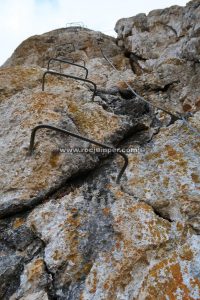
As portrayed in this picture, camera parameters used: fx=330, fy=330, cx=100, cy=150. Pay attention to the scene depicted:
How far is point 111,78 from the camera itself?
34.4 ft

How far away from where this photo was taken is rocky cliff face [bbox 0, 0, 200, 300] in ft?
14.8

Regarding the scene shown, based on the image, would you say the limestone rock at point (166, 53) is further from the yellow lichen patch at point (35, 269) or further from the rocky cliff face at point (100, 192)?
the yellow lichen patch at point (35, 269)

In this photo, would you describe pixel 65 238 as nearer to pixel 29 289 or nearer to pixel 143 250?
pixel 29 289

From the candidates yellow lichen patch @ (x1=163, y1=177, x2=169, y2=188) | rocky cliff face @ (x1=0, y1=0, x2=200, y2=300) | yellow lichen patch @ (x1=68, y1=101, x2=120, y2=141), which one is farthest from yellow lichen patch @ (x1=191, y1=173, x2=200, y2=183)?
yellow lichen patch @ (x1=68, y1=101, x2=120, y2=141)

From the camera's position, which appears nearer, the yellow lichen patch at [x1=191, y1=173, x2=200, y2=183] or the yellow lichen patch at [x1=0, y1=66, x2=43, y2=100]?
the yellow lichen patch at [x1=191, y1=173, x2=200, y2=183]

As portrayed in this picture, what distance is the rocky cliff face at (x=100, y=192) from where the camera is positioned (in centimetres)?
452

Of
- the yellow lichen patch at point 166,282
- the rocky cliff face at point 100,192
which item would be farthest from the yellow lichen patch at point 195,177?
the yellow lichen patch at point 166,282

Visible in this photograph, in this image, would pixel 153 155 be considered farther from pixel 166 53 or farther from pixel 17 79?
pixel 166 53

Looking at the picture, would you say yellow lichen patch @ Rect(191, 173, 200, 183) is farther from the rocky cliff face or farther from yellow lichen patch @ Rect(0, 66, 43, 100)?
yellow lichen patch @ Rect(0, 66, 43, 100)

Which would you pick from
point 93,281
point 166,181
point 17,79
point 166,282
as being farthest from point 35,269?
point 17,79

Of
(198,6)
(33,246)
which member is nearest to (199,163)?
(33,246)

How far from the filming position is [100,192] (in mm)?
5770

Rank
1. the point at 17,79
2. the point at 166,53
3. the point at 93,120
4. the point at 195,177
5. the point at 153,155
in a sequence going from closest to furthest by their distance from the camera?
the point at 195,177 < the point at 153,155 < the point at 93,120 < the point at 17,79 < the point at 166,53

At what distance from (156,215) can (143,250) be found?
2.36ft
